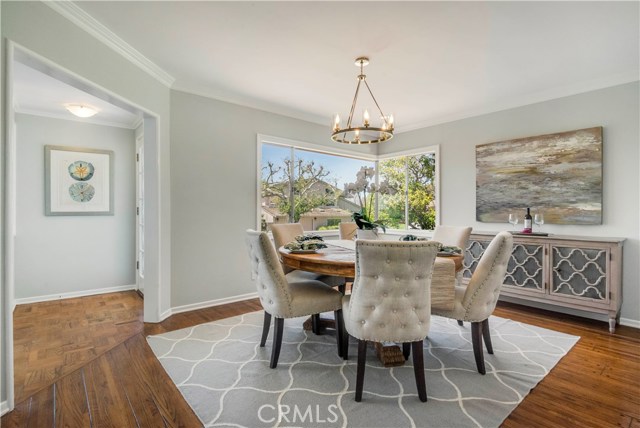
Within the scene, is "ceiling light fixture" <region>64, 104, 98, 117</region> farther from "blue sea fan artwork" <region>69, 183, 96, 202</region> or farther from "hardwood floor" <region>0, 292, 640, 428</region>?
"hardwood floor" <region>0, 292, 640, 428</region>

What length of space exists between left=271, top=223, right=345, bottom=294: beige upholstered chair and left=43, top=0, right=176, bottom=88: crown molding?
1.86 meters

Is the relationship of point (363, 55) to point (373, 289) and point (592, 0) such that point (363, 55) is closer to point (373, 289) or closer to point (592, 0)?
point (592, 0)

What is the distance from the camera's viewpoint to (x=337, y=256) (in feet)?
7.67

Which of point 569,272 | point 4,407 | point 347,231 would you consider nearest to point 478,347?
point 569,272

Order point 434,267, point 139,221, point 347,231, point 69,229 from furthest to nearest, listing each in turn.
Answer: point 139,221 < point 69,229 < point 347,231 < point 434,267

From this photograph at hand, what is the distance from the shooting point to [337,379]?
208cm

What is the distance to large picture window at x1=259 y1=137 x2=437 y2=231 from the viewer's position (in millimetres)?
4252

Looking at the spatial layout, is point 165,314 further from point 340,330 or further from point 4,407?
point 340,330

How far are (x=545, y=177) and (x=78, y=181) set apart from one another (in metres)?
5.78

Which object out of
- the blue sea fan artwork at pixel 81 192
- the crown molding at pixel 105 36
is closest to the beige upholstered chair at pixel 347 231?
the crown molding at pixel 105 36

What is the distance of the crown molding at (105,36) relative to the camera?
80.6 inches

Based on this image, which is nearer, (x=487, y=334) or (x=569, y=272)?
(x=487, y=334)

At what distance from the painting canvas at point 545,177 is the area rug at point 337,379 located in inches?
54.8

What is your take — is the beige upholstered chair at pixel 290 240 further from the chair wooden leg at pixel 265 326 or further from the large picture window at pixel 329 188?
the large picture window at pixel 329 188
